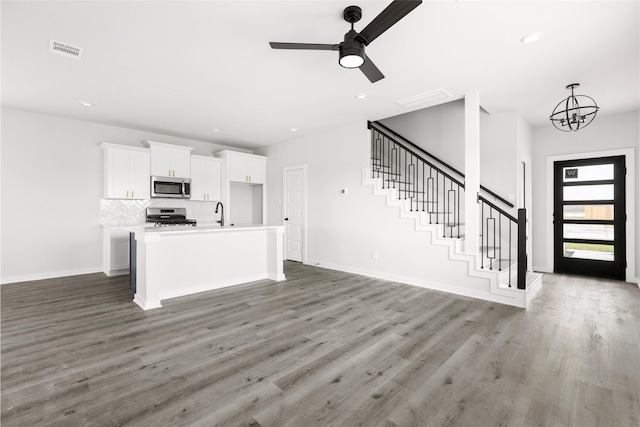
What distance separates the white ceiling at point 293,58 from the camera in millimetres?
2512

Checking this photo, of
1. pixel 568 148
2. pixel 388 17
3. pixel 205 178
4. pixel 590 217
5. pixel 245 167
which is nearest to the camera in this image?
pixel 388 17

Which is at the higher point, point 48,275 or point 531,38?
point 531,38

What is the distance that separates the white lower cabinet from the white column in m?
5.78

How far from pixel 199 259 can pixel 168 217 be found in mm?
2493

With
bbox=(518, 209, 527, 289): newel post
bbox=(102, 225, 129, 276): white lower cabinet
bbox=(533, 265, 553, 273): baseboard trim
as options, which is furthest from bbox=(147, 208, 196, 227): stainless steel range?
bbox=(533, 265, 553, 273): baseboard trim

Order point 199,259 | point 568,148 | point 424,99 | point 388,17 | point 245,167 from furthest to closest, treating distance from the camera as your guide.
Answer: point 245,167 < point 568,148 < point 424,99 < point 199,259 < point 388,17

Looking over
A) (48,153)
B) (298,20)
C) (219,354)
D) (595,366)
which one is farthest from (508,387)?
(48,153)

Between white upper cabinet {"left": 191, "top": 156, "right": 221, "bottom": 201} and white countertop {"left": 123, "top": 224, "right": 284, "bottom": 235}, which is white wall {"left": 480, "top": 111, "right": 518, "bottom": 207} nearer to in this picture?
white countertop {"left": 123, "top": 224, "right": 284, "bottom": 235}

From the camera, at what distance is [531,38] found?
2.83 metres

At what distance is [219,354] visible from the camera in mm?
2520

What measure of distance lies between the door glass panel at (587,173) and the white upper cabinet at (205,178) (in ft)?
23.1

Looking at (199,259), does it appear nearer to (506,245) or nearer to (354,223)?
(354,223)

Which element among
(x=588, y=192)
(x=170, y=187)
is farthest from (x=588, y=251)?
(x=170, y=187)

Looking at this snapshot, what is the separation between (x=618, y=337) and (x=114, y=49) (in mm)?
5681
